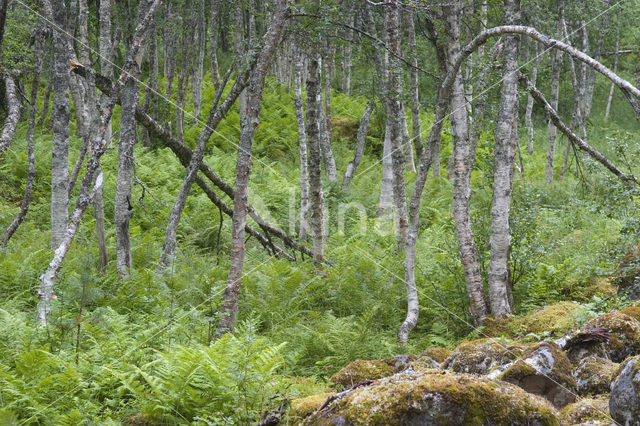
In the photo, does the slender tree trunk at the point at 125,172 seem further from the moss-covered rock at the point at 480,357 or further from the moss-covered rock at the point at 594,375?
the moss-covered rock at the point at 594,375

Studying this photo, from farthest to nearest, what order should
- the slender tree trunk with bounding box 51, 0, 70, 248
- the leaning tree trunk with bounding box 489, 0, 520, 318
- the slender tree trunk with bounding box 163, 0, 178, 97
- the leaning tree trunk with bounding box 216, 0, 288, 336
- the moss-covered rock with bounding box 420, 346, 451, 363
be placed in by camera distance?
the slender tree trunk with bounding box 163, 0, 178, 97 < the slender tree trunk with bounding box 51, 0, 70, 248 < the leaning tree trunk with bounding box 489, 0, 520, 318 < the leaning tree trunk with bounding box 216, 0, 288, 336 < the moss-covered rock with bounding box 420, 346, 451, 363

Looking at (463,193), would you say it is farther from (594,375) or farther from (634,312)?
(594,375)

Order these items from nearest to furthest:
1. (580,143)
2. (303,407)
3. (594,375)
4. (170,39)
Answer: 1. (303,407)
2. (594,375)
3. (580,143)
4. (170,39)

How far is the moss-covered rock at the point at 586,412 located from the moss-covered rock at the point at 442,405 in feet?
1.05

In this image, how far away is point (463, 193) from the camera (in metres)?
7.83

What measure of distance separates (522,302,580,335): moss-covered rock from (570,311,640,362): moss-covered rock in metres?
1.54

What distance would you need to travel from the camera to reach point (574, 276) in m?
8.98

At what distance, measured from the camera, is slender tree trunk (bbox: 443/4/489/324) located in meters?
7.80

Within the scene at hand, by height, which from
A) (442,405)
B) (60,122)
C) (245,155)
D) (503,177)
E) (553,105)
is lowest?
(442,405)

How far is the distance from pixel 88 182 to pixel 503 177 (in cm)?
533

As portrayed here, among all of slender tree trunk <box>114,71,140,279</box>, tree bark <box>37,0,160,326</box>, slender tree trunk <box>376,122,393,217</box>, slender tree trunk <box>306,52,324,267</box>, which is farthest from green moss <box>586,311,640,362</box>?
slender tree trunk <box>376,122,393,217</box>

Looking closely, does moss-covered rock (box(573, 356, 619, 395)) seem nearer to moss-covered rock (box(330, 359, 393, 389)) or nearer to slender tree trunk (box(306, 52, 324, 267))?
moss-covered rock (box(330, 359, 393, 389))

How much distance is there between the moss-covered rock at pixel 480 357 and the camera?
4.39 meters

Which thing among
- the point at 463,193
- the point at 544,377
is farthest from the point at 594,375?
the point at 463,193
